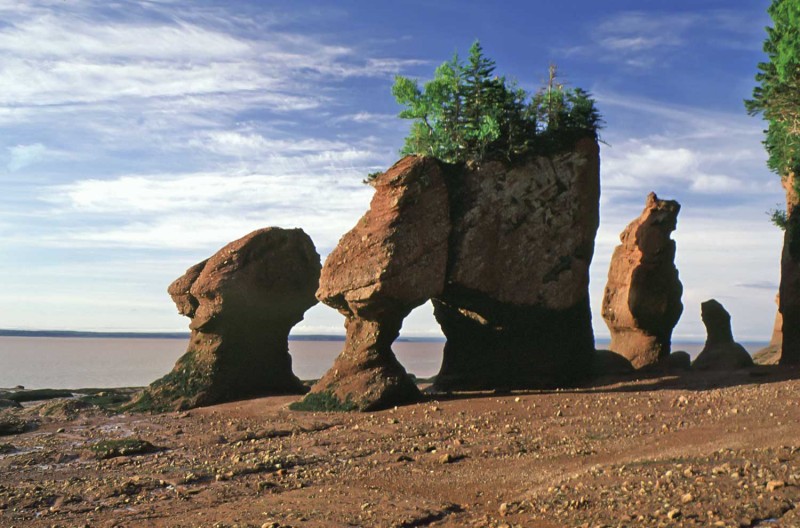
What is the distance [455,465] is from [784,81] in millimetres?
18158

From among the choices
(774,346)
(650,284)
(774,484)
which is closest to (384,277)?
(650,284)

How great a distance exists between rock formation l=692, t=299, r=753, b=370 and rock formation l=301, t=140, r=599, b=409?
4246 millimetres

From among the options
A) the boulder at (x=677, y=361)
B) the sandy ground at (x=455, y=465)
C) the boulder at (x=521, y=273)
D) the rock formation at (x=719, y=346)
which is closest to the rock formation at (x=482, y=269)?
the boulder at (x=521, y=273)

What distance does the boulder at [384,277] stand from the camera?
22906mm

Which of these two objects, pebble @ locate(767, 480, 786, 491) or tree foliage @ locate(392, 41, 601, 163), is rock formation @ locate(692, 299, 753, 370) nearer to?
tree foliage @ locate(392, 41, 601, 163)

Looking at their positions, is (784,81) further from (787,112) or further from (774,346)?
(774,346)

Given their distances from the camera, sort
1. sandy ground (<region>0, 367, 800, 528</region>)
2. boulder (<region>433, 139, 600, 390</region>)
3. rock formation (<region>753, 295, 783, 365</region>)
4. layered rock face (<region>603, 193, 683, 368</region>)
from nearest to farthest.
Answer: sandy ground (<region>0, 367, 800, 528</region>) < boulder (<region>433, 139, 600, 390</region>) < layered rock face (<region>603, 193, 683, 368</region>) < rock formation (<region>753, 295, 783, 365</region>)

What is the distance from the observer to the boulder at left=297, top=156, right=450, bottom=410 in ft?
75.2

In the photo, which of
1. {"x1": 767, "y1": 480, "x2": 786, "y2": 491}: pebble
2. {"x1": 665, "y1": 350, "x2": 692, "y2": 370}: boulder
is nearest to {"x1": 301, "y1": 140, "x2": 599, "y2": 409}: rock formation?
{"x1": 665, "y1": 350, "x2": 692, "y2": 370}: boulder

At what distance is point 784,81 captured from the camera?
2658 cm

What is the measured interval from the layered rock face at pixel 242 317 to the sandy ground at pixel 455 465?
368 cm

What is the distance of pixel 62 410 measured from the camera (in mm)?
26688

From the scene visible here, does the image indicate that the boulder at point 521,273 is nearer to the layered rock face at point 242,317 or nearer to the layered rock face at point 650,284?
the layered rock face at point 650,284

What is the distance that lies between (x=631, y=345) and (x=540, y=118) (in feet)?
29.6
